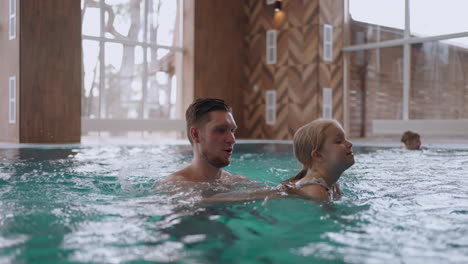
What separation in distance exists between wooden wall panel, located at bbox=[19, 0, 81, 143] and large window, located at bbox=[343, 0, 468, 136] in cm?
711

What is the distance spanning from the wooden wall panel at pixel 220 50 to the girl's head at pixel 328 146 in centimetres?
1053

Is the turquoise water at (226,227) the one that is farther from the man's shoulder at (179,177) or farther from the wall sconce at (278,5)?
the wall sconce at (278,5)

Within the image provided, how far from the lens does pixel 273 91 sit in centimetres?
1300

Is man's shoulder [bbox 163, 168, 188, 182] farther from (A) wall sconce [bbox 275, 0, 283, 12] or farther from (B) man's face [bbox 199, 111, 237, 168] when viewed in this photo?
(A) wall sconce [bbox 275, 0, 283, 12]

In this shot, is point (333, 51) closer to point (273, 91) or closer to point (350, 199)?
point (273, 91)

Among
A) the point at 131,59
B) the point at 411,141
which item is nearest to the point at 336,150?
the point at 411,141

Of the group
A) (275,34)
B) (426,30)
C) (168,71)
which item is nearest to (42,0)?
(168,71)

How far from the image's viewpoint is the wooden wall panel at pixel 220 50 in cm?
1270

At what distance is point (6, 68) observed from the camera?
9.55 meters

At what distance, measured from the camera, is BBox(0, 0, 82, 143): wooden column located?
9133 mm

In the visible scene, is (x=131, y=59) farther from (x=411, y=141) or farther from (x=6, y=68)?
(x=411, y=141)

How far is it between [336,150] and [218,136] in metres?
0.66

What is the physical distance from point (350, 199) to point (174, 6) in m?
11.4

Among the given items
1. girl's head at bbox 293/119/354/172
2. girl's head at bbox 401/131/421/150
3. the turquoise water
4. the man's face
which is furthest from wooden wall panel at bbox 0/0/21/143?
girl's head at bbox 293/119/354/172
